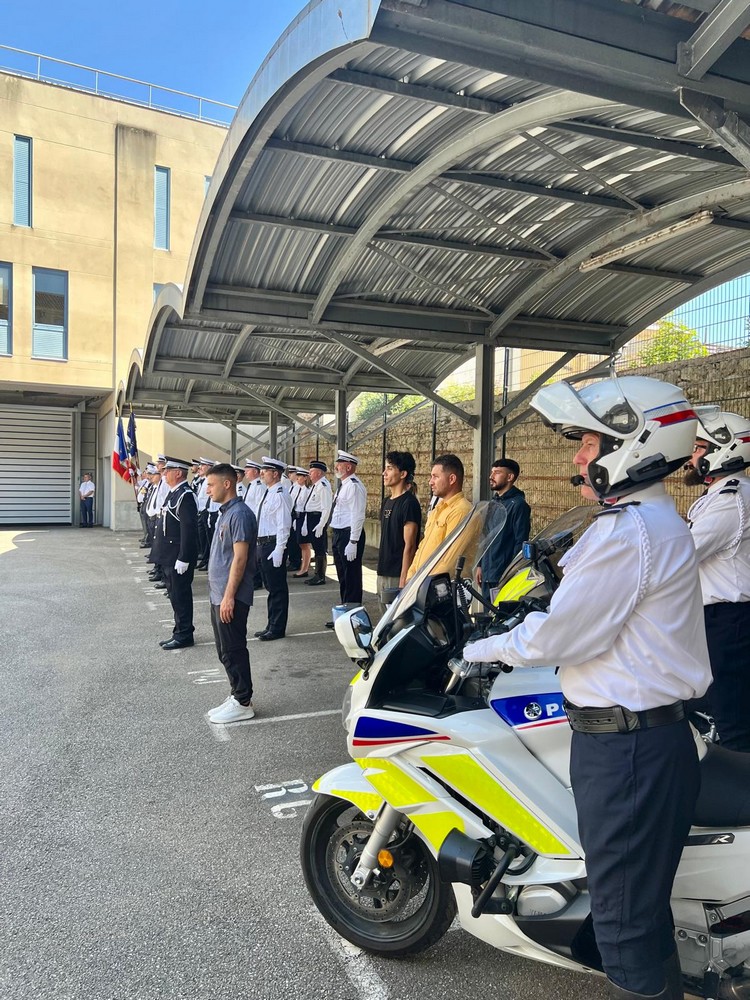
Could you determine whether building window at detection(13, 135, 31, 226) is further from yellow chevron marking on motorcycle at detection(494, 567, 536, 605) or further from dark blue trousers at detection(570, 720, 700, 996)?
dark blue trousers at detection(570, 720, 700, 996)

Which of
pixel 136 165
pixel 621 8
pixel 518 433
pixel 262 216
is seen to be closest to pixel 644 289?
pixel 518 433

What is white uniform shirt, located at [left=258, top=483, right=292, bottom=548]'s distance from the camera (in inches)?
336

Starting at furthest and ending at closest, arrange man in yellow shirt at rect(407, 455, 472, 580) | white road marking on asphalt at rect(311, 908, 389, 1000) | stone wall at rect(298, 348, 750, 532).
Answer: stone wall at rect(298, 348, 750, 532) → man in yellow shirt at rect(407, 455, 472, 580) → white road marking on asphalt at rect(311, 908, 389, 1000)

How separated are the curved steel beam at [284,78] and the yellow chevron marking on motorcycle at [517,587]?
228 centimetres

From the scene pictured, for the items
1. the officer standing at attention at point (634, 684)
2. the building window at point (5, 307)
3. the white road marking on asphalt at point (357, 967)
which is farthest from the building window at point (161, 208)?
the officer standing at attention at point (634, 684)

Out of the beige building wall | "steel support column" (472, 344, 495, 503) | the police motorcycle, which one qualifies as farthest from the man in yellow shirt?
the beige building wall

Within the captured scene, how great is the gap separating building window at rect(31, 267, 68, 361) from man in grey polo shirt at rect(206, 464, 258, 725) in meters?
19.5

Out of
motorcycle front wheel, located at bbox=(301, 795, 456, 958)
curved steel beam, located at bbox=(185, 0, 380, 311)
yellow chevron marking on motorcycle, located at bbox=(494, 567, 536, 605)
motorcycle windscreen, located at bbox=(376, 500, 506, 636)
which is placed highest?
curved steel beam, located at bbox=(185, 0, 380, 311)

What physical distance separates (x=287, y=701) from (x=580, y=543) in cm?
423

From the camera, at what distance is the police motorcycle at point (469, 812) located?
211cm

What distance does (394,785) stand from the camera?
8.14 ft

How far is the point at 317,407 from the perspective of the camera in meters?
15.7

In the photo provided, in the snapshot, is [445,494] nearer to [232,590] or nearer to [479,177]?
[232,590]

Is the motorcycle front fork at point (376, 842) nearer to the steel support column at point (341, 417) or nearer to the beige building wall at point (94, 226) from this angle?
the steel support column at point (341, 417)
